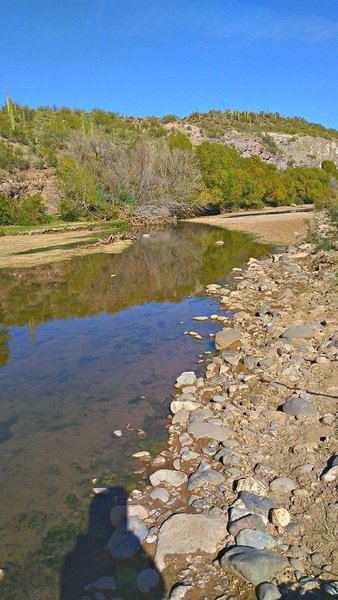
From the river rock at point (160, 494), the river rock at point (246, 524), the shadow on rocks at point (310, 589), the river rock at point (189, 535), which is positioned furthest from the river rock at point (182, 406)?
the shadow on rocks at point (310, 589)

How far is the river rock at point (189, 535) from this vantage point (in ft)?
11.4

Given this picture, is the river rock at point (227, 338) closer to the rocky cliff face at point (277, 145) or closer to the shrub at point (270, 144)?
the rocky cliff face at point (277, 145)

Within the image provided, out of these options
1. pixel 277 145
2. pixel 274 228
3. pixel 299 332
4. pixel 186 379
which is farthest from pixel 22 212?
pixel 277 145

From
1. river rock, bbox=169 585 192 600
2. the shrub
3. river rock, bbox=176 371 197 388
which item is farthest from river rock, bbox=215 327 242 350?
the shrub

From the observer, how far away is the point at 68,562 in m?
3.55

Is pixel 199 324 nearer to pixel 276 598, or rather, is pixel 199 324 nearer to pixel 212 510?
pixel 212 510

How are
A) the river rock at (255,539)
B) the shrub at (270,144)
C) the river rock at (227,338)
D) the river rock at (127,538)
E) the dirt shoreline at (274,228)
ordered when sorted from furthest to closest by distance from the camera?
the shrub at (270,144) < the dirt shoreline at (274,228) < the river rock at (227,338) < the river rock at (127,538) < the river rock at (255,539)

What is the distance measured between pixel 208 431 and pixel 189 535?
1.75 m

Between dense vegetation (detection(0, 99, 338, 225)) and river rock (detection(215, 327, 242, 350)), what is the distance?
19.6m

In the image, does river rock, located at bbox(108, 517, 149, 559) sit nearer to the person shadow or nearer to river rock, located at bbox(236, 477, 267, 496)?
the person shadow

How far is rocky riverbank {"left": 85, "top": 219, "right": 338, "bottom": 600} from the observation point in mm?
3211

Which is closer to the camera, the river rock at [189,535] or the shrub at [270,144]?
the river rock at [189,535]

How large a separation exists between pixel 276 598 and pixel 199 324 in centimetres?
722

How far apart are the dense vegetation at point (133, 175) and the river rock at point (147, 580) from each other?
2523 centimetres
